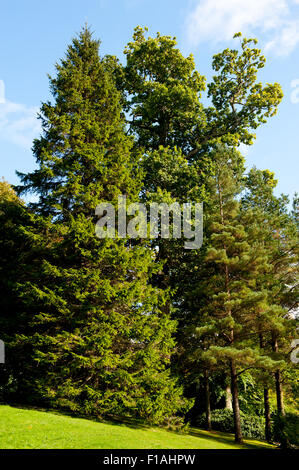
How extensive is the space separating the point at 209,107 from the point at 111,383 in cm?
1947

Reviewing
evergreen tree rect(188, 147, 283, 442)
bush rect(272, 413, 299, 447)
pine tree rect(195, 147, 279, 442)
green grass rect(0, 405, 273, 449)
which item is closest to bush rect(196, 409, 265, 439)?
evergreen tree rect(188, 147, 283, 442)

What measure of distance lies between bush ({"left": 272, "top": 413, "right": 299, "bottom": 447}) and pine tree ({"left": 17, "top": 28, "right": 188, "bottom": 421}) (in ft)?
16.5

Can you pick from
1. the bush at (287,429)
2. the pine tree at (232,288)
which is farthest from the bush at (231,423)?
the bush at (287,429)

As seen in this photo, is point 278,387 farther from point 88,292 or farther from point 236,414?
point 88,292

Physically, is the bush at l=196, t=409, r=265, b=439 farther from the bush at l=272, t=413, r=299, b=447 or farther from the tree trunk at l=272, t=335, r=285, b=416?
the bush at l=272, t=413, r=299, b=447

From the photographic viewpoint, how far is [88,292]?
1231 centimetres

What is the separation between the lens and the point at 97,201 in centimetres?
1367

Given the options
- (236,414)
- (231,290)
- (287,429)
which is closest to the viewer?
(287,429)

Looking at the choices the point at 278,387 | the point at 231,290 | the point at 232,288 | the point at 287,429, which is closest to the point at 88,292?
the point at 232,288

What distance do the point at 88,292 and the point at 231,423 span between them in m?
16.9

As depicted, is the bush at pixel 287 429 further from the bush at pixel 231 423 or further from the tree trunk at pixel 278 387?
the bush at pixel 231 423

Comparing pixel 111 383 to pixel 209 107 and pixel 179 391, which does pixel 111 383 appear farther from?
pixel 209 107
